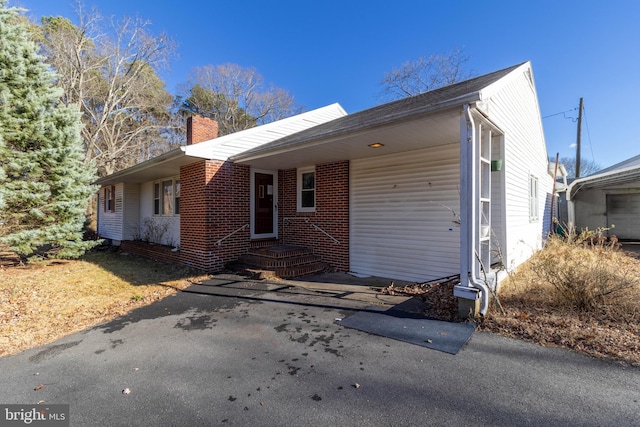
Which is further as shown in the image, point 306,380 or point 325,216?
point 325,216

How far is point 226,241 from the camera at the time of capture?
8.14 m

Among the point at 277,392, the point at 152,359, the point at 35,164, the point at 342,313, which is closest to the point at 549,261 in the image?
the point at 342,313

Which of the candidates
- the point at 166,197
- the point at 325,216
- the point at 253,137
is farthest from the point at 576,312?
the point at 166,197

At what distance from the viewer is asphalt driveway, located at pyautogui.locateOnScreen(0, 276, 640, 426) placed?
2314mm

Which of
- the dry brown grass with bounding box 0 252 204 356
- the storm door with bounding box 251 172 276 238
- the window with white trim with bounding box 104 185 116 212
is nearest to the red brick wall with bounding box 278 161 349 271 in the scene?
the storm door with bounding box 251 172 276 238

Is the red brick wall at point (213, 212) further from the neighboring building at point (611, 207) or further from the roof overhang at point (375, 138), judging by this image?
the neighboring building at point (611, 207)

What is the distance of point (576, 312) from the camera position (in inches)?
161

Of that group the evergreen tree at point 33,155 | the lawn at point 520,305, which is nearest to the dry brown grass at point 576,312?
the lawn at point 520,305

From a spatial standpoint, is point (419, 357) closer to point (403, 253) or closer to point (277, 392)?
point (277, 392)

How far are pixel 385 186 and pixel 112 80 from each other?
2178 cm

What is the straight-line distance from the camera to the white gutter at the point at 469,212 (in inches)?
164

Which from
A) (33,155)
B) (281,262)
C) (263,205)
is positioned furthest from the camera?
(263,205)

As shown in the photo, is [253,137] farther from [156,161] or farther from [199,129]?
[156,161]

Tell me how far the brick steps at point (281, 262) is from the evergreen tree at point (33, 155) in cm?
522
